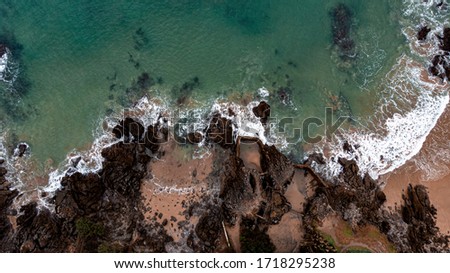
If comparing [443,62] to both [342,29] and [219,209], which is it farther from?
[219,209]

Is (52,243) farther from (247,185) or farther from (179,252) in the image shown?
(247,185)

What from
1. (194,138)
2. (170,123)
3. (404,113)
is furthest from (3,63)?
(404,113)

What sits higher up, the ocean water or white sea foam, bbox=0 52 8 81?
the ocean water

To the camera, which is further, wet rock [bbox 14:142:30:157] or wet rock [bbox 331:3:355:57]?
wet rock [bbox 331:3:355:57]

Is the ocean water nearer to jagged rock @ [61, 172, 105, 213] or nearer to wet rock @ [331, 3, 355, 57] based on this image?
wet rock @ [331, 3, 355, 57]

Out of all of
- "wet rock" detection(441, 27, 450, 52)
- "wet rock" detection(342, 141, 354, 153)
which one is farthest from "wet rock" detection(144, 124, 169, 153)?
"wet rock" detection(441, 27, 450, 52)


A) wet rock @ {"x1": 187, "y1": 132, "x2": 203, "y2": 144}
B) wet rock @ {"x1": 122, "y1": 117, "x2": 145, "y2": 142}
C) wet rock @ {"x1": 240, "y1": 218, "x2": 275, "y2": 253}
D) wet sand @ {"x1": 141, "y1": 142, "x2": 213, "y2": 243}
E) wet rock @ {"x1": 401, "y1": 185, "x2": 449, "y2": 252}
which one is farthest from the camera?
wet rock @ {"x1": 122, "y1": 117, "x2": 145, "y2": 142}
